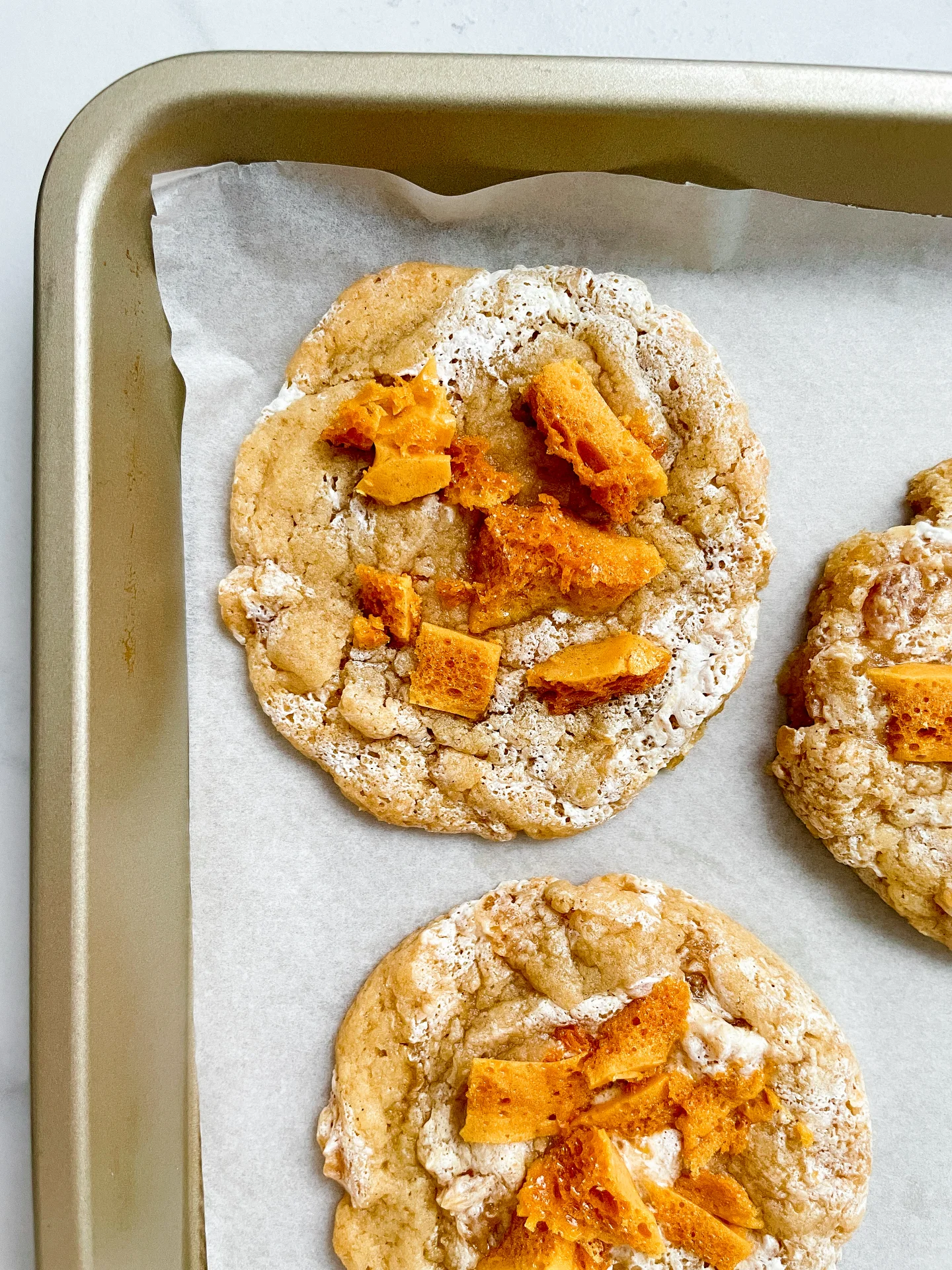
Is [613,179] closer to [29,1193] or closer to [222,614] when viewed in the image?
[222,614]

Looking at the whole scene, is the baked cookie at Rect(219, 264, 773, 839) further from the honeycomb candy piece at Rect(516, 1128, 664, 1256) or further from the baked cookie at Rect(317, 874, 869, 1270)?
the honeycomb candy piece at Rect(516, 1128, 664, 1256)

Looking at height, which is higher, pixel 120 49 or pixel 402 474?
pixel 120 49

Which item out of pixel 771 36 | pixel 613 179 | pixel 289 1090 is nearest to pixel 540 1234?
pixel 289 1090

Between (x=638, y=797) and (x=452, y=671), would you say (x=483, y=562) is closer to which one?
(x=452, y=671)

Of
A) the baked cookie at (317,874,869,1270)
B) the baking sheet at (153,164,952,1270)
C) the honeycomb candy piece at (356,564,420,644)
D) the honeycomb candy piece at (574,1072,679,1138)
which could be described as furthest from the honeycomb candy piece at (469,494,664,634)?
the honeycomb candy piece at (574,1072,679,1138)

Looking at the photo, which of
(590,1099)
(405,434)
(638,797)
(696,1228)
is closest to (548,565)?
(405,434)
